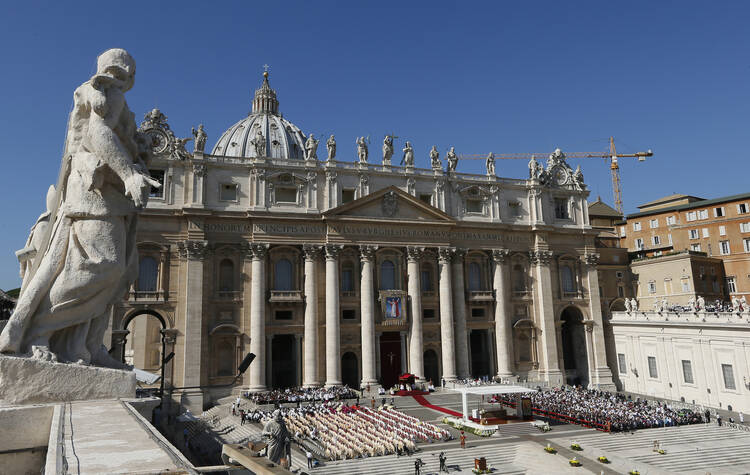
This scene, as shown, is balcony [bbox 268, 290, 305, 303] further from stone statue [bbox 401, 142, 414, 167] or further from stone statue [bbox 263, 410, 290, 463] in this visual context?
stone statue [bbox 263, 410, 290, 463]

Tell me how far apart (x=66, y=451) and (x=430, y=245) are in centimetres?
4159

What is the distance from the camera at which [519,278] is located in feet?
162

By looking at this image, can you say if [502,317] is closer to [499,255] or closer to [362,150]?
[499,255]

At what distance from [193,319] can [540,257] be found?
1298 inches

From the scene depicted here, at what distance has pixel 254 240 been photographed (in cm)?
4053

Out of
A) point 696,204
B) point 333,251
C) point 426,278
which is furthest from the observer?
point 696,204

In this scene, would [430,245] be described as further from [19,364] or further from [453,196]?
[19,364]

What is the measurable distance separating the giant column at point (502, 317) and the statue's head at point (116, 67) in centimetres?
4261

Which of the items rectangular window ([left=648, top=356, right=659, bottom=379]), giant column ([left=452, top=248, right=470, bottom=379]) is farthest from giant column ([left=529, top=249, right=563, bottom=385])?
rectangular window ([left=648, top=356, right=659, bottom=379])

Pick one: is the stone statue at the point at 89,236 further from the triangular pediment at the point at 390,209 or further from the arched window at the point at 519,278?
the arched window at the point at 519,278

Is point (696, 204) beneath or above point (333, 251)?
above

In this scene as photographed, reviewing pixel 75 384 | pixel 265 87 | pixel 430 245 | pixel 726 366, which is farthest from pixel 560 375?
pixel 265 87

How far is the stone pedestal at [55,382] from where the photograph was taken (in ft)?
21.1

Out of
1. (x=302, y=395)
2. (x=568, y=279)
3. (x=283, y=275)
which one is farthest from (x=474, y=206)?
(x=302, y=395)
